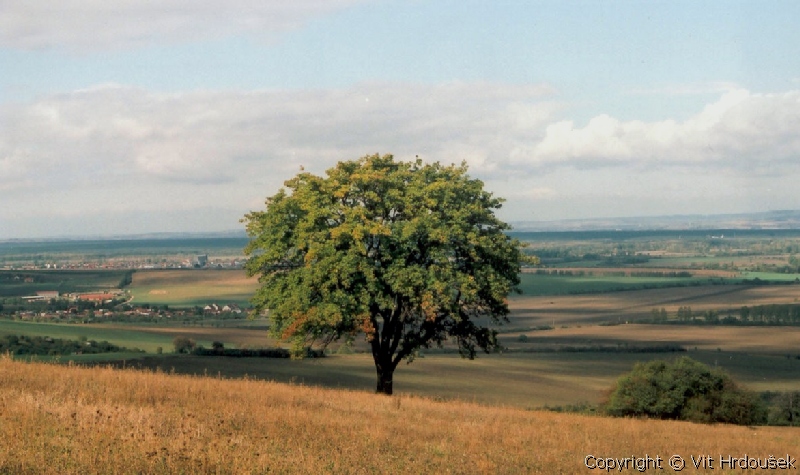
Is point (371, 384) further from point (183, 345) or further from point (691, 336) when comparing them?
point (691, 336)

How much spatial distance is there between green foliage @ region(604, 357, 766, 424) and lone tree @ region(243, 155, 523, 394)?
33.3 ft

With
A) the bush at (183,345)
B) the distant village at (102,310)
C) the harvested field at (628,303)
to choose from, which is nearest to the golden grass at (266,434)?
the bush at (183,345)

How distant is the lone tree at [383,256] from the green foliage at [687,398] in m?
10.1

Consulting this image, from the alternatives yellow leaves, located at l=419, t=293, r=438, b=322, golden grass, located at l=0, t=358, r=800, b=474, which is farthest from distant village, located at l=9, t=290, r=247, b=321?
golden grass, located at l=0, t=358, r=800, b=474

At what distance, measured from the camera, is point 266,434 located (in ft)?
63.1

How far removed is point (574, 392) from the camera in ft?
248

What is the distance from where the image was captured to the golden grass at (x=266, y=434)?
14.9 m

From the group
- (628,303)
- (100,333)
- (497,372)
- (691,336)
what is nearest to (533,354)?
(497,372)

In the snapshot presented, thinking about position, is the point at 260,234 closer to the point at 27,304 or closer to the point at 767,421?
the point at 767,421

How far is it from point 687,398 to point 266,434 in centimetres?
3555

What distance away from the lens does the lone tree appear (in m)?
39.2

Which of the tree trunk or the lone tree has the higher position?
the lone tree

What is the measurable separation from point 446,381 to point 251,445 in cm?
6134

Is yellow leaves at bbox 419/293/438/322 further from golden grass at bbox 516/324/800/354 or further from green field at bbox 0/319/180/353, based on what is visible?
golden grass at bbox 516/324/800/354
